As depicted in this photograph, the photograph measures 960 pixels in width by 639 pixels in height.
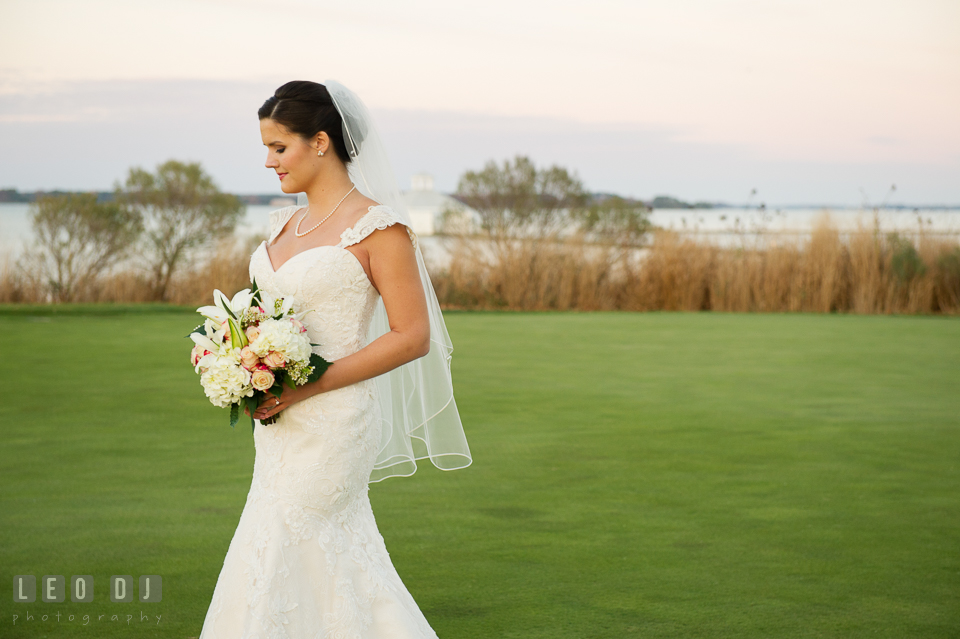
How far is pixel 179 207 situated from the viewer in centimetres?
1778

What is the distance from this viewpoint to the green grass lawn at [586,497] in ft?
12.5

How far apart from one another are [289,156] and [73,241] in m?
15.2

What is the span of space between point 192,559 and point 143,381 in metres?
5.04

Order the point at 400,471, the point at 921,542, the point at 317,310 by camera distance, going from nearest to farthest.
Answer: the point at 317,310 → the point at 400,471 → the point at 921,542

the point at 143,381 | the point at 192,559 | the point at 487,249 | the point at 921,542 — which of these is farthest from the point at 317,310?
the point at 487,249

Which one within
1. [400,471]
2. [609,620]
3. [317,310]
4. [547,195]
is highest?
[547,195]

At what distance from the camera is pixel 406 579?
4.12 metres

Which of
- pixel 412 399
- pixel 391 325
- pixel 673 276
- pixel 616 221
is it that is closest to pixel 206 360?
pixel 391 325

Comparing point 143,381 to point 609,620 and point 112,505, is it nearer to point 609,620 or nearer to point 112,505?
point 112,505

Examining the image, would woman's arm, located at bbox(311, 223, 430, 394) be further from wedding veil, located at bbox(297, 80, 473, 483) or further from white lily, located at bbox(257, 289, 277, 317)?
wedding veil, located at bbox(297, 80, 473, 483)

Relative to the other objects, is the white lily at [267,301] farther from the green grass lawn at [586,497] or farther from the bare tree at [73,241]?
the bare tree at [73,241]

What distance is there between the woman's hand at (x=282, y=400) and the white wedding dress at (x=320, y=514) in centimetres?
7

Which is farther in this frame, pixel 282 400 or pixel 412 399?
pixel 412 399

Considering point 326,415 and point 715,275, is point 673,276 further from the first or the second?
point 326,415
